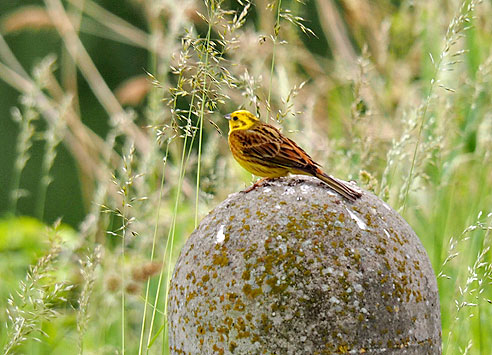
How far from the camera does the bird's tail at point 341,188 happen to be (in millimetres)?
3183

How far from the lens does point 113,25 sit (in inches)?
299

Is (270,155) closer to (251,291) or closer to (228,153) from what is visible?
(251,291)

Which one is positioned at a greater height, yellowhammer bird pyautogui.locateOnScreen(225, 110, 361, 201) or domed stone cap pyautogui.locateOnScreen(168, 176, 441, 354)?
yellowhammer bird pyautogui.locateOnScreen(225, 110, 361, 201)

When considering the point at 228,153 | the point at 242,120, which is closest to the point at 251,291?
the point at 242,120

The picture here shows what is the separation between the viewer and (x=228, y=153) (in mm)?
6656

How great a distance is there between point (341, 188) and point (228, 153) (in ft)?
11.5

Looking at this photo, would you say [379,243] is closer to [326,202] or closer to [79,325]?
[326,202]

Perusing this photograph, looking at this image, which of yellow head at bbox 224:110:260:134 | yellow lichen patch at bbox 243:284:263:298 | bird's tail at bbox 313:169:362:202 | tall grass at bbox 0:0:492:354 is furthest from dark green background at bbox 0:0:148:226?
yellow lichen patch at bbox 243:284:263:298

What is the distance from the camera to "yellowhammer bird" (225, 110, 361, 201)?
326 cm

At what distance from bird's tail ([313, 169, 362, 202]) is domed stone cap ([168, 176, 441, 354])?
3 centimetres

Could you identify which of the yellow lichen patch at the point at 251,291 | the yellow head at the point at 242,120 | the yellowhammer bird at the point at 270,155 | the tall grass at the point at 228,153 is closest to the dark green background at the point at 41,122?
the tall grass at the point at 228,153

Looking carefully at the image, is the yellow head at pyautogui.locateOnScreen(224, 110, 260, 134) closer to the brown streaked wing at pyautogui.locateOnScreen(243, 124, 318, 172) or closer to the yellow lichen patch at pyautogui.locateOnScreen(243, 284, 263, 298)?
the brown streaked wing at pyautogui.locateOnScreen(243, 124, 318, 172)

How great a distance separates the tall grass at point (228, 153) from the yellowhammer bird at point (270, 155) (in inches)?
5.3

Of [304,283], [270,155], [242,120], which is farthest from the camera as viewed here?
[242,120]
